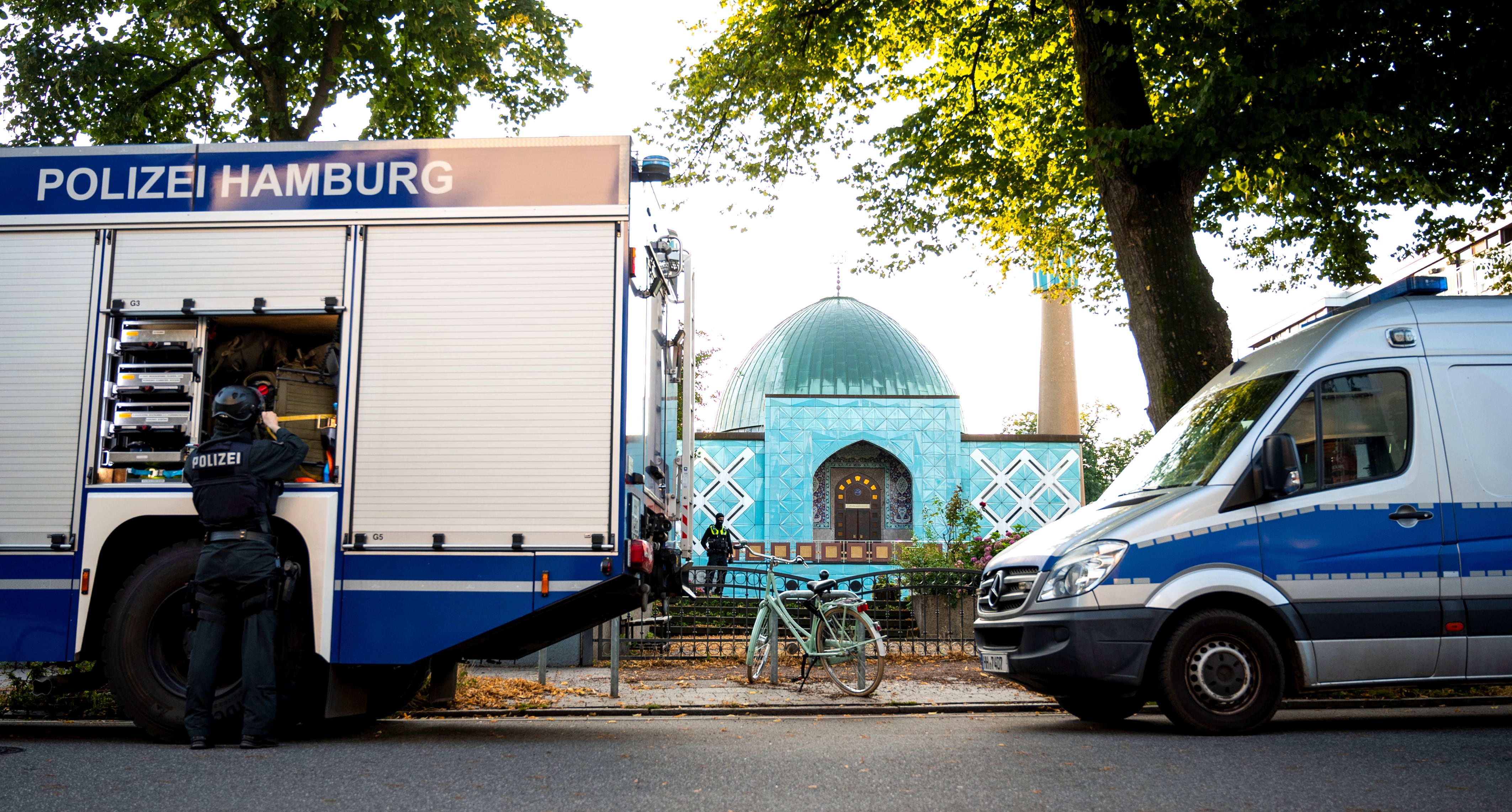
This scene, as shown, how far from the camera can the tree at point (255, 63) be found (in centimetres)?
1443

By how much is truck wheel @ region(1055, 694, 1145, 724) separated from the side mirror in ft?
5.11

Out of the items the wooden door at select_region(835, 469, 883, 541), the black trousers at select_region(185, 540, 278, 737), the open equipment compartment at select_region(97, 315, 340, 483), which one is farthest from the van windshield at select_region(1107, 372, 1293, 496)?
the wooden door at select_region(835, 469, 883, 541)

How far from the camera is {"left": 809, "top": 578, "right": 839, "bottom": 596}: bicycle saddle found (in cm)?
932

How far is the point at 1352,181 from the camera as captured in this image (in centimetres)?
1233

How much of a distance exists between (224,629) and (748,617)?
6850 millimetres

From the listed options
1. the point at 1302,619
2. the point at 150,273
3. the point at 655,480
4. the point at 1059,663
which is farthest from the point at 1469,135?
the point at 150,273

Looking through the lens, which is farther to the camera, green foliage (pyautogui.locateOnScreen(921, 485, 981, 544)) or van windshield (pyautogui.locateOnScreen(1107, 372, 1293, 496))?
green foliage (pyautogui.locateOnScreen(921, 485, 981, 544))

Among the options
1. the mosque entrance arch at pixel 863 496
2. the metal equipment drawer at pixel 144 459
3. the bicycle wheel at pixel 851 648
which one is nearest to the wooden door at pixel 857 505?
the mosque entrance arch at pixel 863 496

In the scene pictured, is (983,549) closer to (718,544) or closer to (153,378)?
(718,544)

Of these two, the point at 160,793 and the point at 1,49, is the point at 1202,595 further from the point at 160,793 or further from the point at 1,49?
the point at 1,49

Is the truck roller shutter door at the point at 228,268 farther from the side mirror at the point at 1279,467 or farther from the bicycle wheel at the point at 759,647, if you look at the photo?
the side mirror at the point at 1279,467

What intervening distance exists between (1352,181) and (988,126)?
5.02 m

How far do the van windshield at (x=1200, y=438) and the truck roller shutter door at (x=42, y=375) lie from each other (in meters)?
6.54

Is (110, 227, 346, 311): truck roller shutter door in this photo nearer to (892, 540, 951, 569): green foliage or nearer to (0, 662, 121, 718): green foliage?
(0, 662, 121, 718): green foliage
